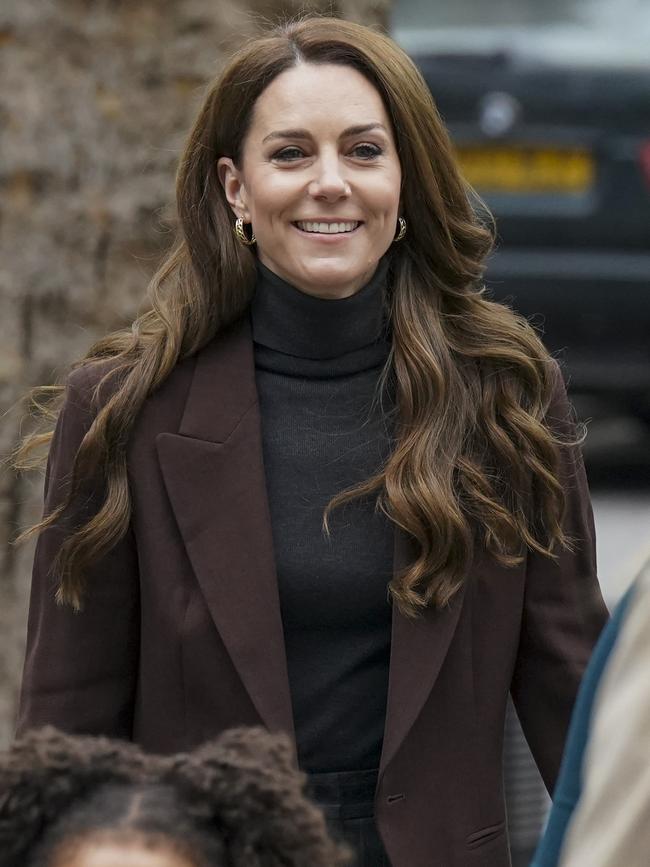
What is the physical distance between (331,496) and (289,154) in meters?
0.54

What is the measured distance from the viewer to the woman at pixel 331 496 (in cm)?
279

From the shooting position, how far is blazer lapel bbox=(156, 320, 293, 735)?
2750mm

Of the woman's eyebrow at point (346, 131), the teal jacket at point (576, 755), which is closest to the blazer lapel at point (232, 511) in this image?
the woman's eyebrow at point (346, 131)

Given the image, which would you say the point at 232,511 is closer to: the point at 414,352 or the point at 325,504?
the point at 325,504

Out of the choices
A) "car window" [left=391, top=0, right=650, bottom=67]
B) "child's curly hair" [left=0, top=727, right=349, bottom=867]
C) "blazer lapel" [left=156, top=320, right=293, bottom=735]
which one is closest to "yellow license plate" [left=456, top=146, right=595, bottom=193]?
"car window" [left=391, top=0, right=650, bottom=67]

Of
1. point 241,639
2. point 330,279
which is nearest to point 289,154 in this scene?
point 330,279

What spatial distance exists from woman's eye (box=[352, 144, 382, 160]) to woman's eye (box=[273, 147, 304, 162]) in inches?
3.4

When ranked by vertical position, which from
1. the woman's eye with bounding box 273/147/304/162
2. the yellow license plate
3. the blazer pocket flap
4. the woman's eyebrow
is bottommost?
the blazer pocket flap

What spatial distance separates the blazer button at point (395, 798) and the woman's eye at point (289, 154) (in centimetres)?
98

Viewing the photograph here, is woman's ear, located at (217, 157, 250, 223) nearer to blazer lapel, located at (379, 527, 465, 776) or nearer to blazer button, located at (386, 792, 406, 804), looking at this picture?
blazer lapel, located at (379, 527, 465, 776)

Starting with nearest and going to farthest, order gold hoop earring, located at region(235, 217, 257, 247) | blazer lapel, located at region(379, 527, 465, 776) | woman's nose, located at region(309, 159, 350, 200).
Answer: blazer lapel, located at region(379, 527, 465, 776)
woman's nose, located at region(309, 159, 350, 200)
gold hoop earring, located at region(235, 217, 257, 247)

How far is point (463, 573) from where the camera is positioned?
2.82 metres

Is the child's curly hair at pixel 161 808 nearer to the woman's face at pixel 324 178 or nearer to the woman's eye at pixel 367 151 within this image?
the woman's face at pixel 324 178

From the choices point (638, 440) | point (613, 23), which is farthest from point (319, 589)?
point (638, 440)
